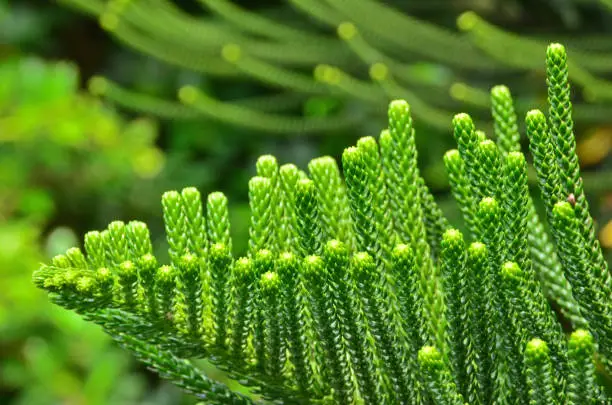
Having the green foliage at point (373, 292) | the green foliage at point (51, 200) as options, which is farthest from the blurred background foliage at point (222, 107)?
the green foliage at point (373, 292)

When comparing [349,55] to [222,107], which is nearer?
[222,107]

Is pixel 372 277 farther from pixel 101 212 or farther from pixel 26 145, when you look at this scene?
pixel 101 212

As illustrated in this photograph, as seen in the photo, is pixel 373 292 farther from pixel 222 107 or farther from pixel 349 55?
pixel 349 55

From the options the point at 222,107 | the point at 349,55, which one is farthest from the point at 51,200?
the point at 349,55

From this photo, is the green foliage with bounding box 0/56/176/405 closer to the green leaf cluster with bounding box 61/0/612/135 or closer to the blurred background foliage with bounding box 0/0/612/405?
the blurred background foliage with bounding box 0/0/612/405

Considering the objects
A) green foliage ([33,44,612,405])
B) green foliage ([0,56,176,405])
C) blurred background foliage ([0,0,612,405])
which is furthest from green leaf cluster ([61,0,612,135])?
green foliage ([33,44,612,405])

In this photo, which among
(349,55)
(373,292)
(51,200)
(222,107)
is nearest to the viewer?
(373,292)
